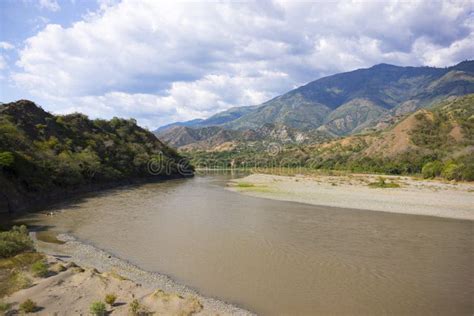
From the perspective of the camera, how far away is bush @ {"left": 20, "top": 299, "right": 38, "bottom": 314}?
1257 cm

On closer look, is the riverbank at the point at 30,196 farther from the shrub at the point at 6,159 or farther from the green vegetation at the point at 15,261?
the green vegetation at the point at 15,261

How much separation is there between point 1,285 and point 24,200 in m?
28.9

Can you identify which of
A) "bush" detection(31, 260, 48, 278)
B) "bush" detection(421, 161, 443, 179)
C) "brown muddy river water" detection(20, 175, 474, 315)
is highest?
"bush" detection(421, 161, 443, 179)

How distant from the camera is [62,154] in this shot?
60.9m

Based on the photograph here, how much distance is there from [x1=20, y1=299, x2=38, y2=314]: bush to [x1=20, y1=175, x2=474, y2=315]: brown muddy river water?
6950 mm

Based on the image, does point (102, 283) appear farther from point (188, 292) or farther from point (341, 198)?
point (341, 198)

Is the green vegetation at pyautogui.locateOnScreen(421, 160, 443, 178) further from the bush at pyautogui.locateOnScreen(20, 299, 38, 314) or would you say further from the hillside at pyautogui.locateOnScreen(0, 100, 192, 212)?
the bush at pyautogui.locateOnScreen(20, 299, 38, 314)

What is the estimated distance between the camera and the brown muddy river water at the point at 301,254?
1600 centimetres

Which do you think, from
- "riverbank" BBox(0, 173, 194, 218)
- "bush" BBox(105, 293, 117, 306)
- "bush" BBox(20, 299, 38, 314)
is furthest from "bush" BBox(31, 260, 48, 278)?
"riverbank" BBox(0, 173, 194, 218)

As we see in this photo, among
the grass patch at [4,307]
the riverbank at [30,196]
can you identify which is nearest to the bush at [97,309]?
the grass patch at [4,307]

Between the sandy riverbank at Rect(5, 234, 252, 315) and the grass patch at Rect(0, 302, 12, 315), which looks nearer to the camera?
the grass patch at Rect(0, 302, 12, 315)

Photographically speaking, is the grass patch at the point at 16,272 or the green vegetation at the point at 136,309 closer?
the green vegetation at the point at 136,309

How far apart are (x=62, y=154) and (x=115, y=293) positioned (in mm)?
52967

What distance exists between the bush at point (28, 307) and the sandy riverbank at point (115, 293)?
268mm
